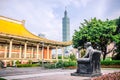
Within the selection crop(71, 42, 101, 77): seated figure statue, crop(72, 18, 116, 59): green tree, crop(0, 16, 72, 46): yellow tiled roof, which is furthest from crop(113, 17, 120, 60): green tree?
crop(71, 42, 101, 77): seated figure statue

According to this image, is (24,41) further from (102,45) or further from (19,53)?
(102,45)

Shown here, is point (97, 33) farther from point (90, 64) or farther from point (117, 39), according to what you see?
point (90, 64)

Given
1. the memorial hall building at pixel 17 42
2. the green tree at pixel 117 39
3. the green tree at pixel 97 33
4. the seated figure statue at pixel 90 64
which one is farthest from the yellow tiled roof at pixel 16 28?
the seated figure statue at pixel 90 64

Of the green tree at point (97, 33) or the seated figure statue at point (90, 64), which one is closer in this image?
the seated figure statue at point (90, 64)

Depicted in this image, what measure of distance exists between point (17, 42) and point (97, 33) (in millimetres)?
14225

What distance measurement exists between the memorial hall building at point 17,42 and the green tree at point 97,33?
860 centimetres

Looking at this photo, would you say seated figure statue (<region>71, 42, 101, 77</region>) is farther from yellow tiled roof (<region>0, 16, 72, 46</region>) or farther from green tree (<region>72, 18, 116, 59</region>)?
yellow tiled roof (<region>0, 16, 72, 46</region>)

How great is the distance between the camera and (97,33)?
2414cm

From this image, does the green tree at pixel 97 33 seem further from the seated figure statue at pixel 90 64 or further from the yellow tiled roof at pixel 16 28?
the seated figure statue at pixel 90 64

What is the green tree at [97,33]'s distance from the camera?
948 inches

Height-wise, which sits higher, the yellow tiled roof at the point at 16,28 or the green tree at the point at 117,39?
the yellow tiled roof at the point at 16,28

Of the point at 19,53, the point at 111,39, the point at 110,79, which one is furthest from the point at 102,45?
the point at 110,79

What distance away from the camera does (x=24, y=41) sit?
29547mm

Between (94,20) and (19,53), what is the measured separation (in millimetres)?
14752
